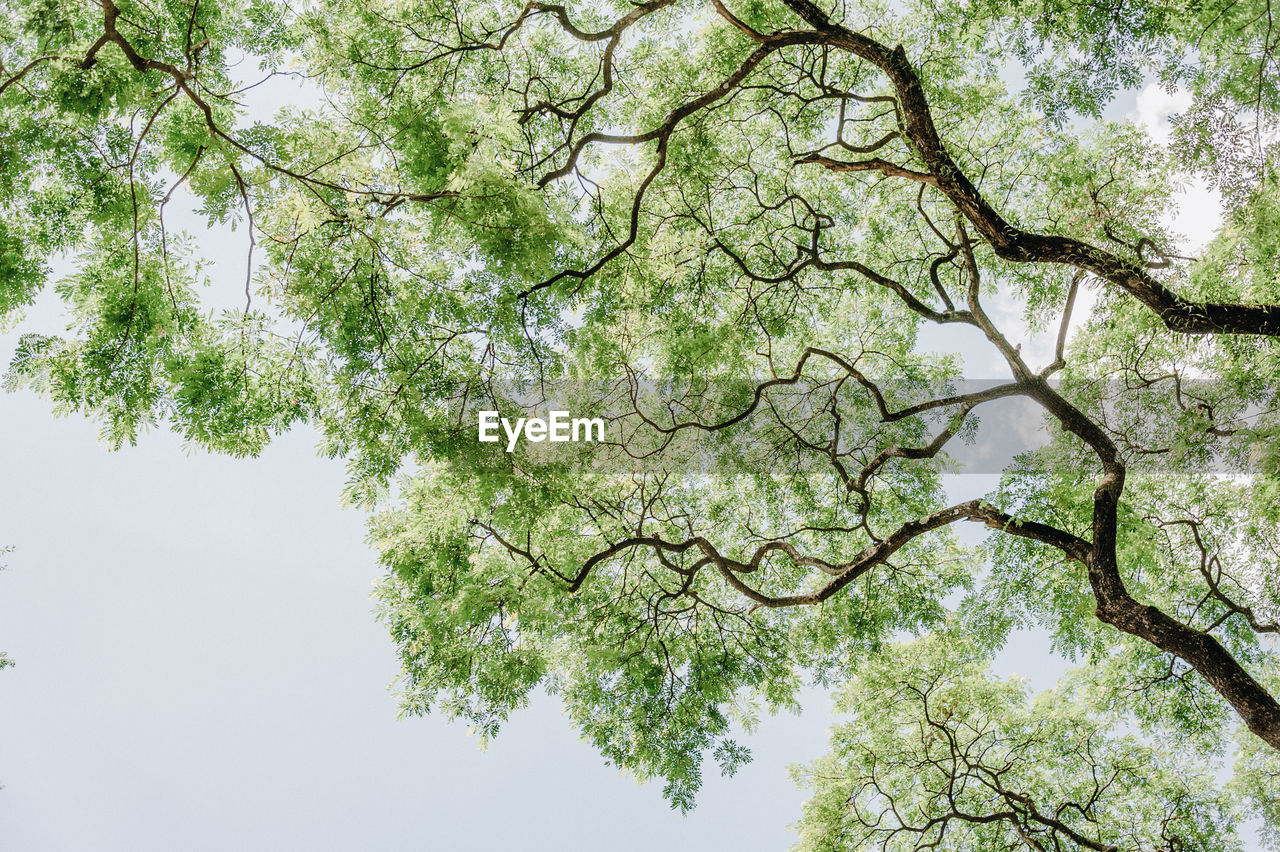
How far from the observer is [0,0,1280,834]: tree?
5.14 meters

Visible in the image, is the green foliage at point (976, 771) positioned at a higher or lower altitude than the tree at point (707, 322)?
lower

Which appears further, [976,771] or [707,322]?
[976,771]

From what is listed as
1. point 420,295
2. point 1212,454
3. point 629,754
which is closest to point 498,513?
point 420,295

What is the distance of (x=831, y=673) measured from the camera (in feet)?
26.8

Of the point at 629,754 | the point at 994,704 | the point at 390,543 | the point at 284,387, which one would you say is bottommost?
the point at 629,754

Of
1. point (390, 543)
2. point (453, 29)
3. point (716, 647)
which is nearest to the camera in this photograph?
point (453, 29)

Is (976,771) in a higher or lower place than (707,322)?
lower

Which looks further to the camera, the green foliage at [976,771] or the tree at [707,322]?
the green foliage at [976,771]

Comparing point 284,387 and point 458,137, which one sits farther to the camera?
point 284,387

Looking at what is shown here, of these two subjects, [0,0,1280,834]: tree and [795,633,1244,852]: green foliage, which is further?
[795,633,1244,852]: green foliage

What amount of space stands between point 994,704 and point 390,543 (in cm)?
739

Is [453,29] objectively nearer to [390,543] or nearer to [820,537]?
[390,543]

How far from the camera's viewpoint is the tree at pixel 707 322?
514 cm

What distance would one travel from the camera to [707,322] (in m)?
7.66
